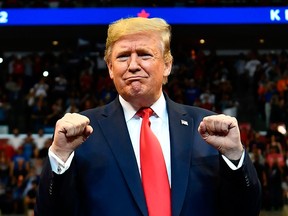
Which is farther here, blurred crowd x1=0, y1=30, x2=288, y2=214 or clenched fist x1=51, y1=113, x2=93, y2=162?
blurred crowd x1=0, y1=30, x2=288, y2=214

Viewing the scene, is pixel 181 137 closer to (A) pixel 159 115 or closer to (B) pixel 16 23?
(A) pixel 159 115

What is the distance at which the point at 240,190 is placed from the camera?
8.77ft

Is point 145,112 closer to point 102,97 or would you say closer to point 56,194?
point 56,194

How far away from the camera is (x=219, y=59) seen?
19.6 meters

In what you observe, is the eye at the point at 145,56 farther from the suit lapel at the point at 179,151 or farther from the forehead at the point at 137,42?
the suit lapel at the point at 179,151

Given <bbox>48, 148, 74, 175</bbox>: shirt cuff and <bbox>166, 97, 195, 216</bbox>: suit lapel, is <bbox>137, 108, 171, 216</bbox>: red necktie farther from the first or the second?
<bbox>48, 148, 74, 175</bbox>: shirt cuff

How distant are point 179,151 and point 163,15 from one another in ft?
49.8

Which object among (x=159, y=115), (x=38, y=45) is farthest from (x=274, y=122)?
(x=159, y=115)

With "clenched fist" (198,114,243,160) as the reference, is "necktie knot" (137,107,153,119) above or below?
above

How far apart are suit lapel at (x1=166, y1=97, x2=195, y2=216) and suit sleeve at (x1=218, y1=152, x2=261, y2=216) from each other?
0.50 ft

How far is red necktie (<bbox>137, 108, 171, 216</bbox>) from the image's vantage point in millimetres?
2709
